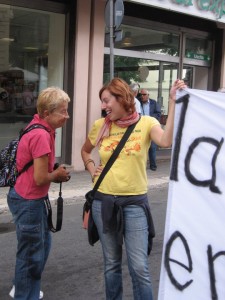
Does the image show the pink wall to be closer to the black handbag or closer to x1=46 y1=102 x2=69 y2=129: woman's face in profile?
x1=46 y1=102 x2=69 y2=129: woman's face in profile

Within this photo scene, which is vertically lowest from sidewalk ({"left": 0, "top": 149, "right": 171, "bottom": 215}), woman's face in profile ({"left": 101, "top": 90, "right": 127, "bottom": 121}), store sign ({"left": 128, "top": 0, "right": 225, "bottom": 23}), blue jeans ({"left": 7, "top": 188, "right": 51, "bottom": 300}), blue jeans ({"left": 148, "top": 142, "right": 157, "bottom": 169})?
sidewalk ({"left": 0, "top": 149, "right": 171, "bottom": 215})

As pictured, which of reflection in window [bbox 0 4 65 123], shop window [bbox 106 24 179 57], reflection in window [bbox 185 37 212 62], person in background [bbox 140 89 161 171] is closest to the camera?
reflection in window [bbox 0 4 65 123]

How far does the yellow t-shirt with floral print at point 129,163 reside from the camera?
10.3 ft

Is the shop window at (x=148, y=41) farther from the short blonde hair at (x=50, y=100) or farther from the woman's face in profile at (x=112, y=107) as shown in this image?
the woman's face in profile at (x=112, y=107)

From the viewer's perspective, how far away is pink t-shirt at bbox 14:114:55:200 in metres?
3.25

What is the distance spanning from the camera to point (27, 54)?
31.9 feet

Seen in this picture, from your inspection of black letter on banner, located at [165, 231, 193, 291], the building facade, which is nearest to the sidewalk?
the building facade

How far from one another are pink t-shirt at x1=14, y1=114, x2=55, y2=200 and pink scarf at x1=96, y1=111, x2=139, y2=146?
35cm

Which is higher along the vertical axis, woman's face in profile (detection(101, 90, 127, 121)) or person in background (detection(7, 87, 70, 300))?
woman's face in profile (detection(101, 90, 127, 121))

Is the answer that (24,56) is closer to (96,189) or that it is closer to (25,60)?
(25,60)

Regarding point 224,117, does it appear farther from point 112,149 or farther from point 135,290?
point 135,290

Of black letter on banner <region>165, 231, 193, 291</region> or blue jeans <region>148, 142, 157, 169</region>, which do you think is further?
blue jeans <region>148, 142, 157, 169</region>

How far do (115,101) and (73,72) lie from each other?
22.6 ft

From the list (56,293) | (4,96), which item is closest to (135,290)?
(56,293)
